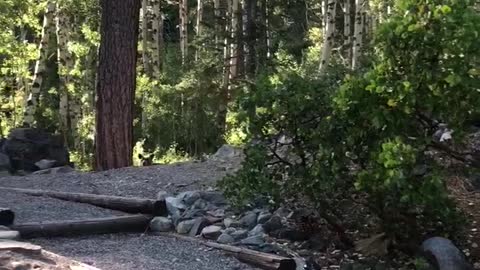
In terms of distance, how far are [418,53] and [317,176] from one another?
126 centimetres

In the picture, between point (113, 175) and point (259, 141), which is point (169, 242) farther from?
point (113, 175)

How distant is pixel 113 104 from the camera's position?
10406 millimetres

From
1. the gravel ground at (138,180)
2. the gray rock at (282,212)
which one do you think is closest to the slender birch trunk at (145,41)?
the gravel ground at (138,180)

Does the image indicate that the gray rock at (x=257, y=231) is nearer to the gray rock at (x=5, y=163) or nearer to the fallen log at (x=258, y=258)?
the fallen log at (x=258, y=258)

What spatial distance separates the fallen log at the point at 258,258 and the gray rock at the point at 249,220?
0.55 m

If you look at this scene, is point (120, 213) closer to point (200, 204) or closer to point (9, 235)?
point (200, 204)

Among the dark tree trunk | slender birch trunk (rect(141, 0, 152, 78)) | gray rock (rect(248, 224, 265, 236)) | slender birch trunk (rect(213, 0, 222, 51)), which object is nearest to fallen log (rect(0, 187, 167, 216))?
gray rock (rect(248, 224, 265, 236))

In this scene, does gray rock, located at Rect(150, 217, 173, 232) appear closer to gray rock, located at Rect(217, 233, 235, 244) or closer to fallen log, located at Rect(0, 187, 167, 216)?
fallen log, located at Rect(0, 187, 167, 216)

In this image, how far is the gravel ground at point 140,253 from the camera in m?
Answer: 5.23

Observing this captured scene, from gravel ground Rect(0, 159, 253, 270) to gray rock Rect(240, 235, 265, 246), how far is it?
0.29m

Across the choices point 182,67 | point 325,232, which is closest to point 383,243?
point 325,232

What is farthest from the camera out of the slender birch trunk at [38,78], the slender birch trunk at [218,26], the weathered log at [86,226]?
the slender birch trunk at [218,26]

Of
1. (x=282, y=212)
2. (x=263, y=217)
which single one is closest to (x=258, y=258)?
(x=263, y=217)

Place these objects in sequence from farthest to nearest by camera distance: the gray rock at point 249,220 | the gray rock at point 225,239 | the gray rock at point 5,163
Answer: the gray rock at point 5,163 → the gray rock at point 249,220 → the gray rock at point 225,239
